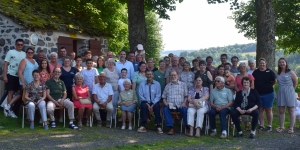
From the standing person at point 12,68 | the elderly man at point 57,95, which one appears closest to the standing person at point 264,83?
the elderly man at point 57,95

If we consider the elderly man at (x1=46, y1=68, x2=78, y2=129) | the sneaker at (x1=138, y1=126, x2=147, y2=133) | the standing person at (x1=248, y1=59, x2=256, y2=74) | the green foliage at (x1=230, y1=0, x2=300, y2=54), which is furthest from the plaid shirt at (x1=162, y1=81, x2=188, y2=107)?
the green foliage at (x1=230, y1=0, x2=300, y2=54)

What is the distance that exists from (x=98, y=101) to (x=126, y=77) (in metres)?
0.87

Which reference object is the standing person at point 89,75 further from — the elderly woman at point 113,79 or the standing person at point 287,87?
the standing person at point 287,87

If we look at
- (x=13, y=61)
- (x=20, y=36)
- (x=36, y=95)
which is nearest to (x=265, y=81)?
(x=36, y=95)

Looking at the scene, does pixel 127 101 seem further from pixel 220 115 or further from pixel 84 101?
pixel 220 115

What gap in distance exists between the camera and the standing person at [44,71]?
778 centimetres

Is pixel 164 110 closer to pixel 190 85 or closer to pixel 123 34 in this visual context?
pixel 190 85

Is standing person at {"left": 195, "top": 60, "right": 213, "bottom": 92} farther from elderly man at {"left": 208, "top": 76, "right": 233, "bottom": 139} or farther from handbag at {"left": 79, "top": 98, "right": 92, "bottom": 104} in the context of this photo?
handbag at {"left": 79, "top": 98, "right": 92, "bottom": 104}

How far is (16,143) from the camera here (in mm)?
6215

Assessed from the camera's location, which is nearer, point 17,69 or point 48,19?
point 17,69

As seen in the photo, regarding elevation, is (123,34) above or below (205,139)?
above

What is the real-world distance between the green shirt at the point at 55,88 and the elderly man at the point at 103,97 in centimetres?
74

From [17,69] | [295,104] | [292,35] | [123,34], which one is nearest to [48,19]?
[17,69]

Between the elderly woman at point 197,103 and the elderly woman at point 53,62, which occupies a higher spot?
the elderly woman at point 53,62
